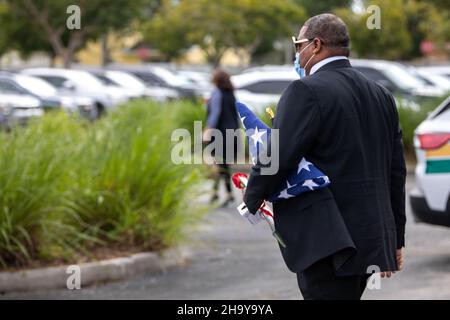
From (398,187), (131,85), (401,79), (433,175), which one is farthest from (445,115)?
(131,85)

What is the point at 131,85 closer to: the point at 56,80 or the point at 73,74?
the point at 73,74

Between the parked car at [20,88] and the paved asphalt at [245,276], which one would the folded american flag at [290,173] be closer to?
the paved asphalt at [245,276]

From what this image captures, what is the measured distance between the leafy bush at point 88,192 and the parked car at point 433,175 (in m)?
2.07

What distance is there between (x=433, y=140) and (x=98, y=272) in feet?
10.1

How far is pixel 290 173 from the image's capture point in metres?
4.23

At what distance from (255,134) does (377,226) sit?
25.8 inches

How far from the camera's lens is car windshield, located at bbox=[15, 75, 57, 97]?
24.1 metres

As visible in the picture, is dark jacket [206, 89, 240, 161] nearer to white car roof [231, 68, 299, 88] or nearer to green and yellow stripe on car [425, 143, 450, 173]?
green and yellow stripe on car [425, 143, 450, 173]

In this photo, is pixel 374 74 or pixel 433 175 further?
pixel 374 74

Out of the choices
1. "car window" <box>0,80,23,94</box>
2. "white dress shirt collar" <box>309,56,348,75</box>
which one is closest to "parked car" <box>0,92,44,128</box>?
"car window" <box>0,80,23,94</box>

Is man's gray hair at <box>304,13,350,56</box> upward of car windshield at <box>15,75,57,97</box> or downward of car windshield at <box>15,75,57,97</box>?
upward

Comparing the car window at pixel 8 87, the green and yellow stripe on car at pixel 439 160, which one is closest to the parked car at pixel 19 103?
the car window at pixel 8 87

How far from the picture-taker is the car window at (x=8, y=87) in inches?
928

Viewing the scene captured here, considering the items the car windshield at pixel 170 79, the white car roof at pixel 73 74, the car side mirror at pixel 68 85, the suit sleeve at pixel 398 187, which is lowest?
the car windshield at pixel 170 79
